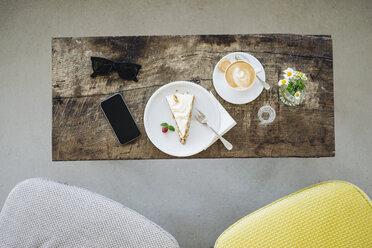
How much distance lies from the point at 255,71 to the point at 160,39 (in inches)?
18.6

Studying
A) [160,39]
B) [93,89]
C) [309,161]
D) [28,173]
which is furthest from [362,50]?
[28,173]

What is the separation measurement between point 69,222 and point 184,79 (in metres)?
0.85

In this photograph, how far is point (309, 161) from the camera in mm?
1855

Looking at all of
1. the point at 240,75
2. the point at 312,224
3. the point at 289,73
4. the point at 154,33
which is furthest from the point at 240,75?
the point at 154,33

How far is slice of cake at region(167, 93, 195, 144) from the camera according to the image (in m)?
1.19

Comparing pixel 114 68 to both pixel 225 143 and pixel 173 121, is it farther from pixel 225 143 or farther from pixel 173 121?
Answer: pixel 225 143

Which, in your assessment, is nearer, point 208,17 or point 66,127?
point 66,127

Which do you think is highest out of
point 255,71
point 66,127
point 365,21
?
point 365,21

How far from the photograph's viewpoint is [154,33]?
191cm

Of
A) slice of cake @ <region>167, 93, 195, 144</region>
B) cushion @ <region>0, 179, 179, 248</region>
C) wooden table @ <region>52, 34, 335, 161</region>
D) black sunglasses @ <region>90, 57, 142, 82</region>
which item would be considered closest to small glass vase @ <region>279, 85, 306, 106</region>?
wooden table @ <region>52, 34, 335, 161</region>

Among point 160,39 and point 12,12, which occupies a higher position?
point 12,12

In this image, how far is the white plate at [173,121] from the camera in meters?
1.21

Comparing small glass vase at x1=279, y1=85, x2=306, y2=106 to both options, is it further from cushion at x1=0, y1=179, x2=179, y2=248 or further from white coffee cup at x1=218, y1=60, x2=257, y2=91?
cushion at x1=0, y1=179, x2=179, y2=248

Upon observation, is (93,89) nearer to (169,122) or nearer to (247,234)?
(169,122)
